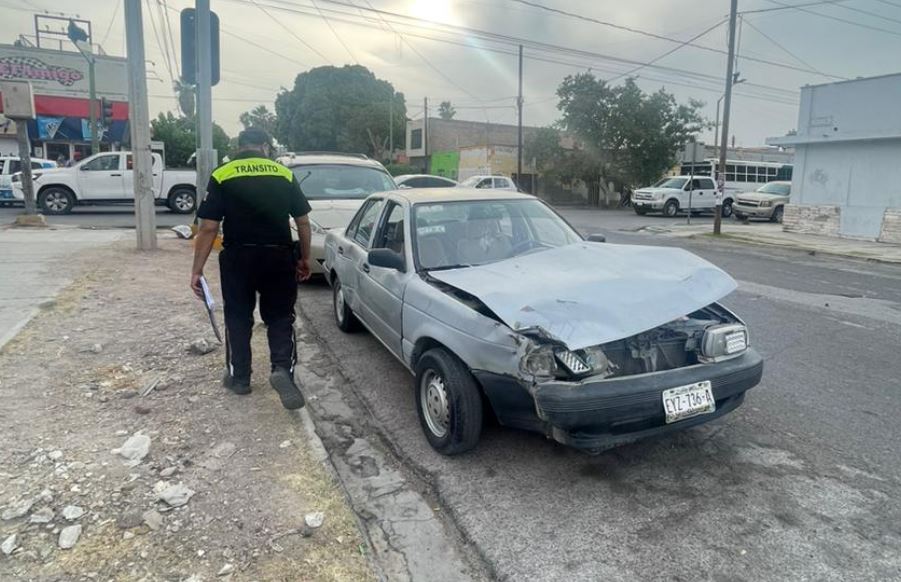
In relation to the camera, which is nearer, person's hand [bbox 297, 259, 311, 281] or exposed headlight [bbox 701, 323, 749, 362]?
exposed headlight [bbox 701, 323, 749, 362]

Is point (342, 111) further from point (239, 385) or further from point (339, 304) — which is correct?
point (239, 385)

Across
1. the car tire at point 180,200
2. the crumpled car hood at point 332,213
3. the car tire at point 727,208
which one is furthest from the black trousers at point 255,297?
the car tire at point 727,208

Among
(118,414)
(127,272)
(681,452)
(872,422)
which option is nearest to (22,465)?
(118,414)

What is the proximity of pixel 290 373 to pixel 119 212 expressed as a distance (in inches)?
743

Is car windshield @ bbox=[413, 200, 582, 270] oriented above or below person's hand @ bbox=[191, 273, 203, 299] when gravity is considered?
above

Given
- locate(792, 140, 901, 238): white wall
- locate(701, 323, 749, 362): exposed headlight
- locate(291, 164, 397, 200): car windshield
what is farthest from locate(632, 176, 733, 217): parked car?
locate(701, 323, 749, 362): exposed headlight

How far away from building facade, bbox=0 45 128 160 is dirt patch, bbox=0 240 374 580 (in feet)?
95.9

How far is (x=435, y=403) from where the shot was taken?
3.59 metres

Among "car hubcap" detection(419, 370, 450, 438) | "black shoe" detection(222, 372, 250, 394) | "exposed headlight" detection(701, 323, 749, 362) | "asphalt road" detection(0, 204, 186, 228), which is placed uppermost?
"exposed headlight" detection(701, 323, 749, 362)

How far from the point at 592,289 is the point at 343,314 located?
324 centimetres

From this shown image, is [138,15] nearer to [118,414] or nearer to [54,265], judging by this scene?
[54,265]

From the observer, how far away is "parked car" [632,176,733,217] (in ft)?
88.9

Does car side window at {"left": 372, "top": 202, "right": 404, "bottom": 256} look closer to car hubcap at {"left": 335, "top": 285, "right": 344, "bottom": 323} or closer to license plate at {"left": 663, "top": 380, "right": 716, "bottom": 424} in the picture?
car hubcap at {"left": 335, "top": 285, "right": 344, "bottom": 323}

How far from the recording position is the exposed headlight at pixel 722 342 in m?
3.34
